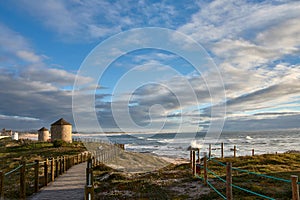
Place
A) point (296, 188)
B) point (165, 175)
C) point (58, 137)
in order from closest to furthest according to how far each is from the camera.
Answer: point (296, 188) → point (165, 175) → point (58, 137)

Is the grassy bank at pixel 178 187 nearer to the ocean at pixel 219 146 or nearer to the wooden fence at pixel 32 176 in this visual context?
the wooden fence at pixel 32 176

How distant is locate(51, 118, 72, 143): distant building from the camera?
170ft

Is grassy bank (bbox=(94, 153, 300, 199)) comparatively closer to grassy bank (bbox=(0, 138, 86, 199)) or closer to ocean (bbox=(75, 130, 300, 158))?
grassy bank (bbox=(0, 138, 86, 199))

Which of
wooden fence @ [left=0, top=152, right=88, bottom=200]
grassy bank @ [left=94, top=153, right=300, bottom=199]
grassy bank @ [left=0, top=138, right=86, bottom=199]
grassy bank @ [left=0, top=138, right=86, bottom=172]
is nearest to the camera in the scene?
wooden fence @ [left=0, top=152, right=88, bottom=200]

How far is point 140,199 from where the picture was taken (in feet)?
35.8

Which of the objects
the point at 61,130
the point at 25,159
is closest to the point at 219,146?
the point at 61,130

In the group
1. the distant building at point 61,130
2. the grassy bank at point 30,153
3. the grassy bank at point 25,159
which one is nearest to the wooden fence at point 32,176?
the grassy bank at point 25,159

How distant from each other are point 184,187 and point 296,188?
7.53m

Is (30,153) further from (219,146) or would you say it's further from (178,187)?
(219,146)

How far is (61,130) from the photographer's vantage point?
51.9 meters

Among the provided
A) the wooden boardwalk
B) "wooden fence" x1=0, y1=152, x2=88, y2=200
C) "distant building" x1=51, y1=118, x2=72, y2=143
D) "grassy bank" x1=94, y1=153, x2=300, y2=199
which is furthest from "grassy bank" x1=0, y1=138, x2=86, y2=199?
"distant building" x1=51, y1=118, x2=72, y2=143

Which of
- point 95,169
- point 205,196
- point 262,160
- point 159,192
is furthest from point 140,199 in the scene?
point 262,160

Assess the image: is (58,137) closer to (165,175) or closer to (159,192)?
(165,175)

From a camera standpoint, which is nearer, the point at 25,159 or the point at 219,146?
the point at 25,159
